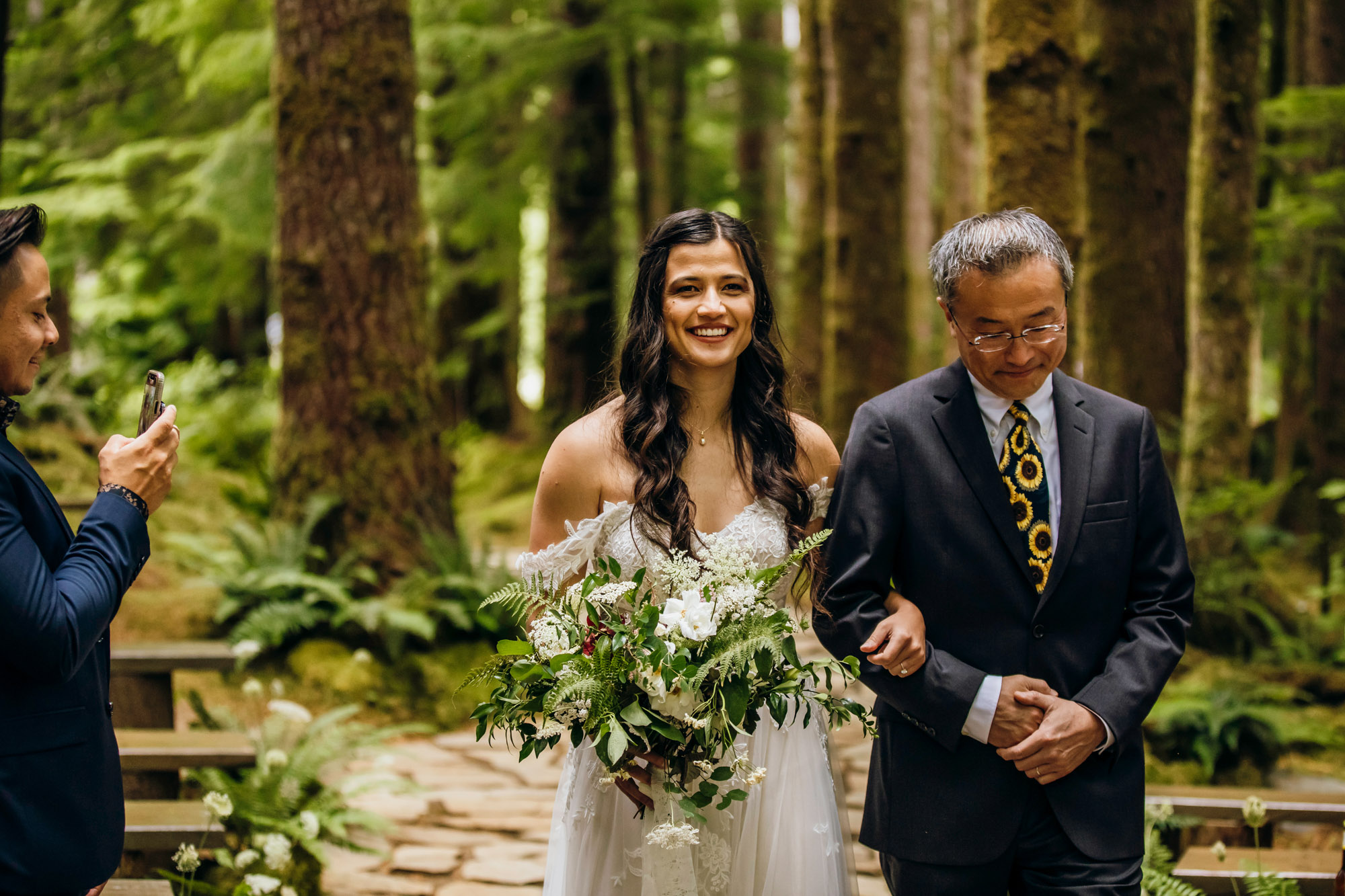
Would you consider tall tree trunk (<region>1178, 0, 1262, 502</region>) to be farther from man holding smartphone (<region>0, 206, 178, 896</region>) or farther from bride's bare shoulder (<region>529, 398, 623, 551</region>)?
man holding smartphone (<region>0, 206, 178, 896</region>)

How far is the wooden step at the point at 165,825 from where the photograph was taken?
3.84 m

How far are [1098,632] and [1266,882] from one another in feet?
5.01

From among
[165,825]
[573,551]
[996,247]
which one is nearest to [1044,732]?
[996,247]

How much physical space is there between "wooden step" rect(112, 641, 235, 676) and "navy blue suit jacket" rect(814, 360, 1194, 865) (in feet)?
11.4

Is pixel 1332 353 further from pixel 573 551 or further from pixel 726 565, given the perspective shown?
pixel 726 565

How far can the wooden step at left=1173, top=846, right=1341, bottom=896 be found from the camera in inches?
144

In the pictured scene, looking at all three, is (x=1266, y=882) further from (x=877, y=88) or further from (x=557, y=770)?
(x=877, y=88)

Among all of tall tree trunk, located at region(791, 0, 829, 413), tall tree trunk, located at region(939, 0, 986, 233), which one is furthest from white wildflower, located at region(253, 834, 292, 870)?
tall tree trunk, located at region(939, 0, 986, 233)

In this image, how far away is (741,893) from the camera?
113 inches

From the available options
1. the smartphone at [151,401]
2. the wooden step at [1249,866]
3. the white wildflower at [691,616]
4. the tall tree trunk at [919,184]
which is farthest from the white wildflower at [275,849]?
the tall tree trunk at [919,184]

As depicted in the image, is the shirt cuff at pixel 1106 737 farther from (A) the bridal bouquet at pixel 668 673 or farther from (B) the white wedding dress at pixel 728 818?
(B) the white wedding dress at pixel 728 818

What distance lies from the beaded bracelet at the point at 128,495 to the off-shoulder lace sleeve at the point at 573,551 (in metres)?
0.95

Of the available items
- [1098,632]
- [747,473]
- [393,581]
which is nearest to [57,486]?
[393,581]

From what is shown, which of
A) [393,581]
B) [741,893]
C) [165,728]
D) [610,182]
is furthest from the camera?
[610,182]
